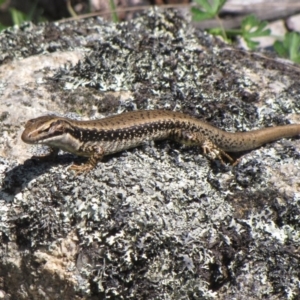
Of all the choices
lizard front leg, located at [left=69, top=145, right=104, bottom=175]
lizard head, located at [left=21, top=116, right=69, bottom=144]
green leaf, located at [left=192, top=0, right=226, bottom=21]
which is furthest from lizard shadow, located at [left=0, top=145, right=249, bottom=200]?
green leaf, located at [left=192, top=0, right=226, bottom=21]

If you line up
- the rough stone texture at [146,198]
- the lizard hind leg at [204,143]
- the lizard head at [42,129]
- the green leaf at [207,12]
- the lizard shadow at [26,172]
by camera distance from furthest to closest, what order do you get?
the green leaf at [207,12] → the lizard hind leg at [204,143] → the lizard shadow at [26,172] → the lizard head at [42,129] → the rough stone texture at [146,198]

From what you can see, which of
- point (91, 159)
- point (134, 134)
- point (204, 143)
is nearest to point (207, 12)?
point (204, 143)

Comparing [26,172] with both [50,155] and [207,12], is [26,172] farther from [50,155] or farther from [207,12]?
[207,12]

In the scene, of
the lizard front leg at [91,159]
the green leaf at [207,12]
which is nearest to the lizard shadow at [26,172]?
the lizard front leg at [91,159]

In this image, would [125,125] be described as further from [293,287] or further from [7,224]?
[293,287]

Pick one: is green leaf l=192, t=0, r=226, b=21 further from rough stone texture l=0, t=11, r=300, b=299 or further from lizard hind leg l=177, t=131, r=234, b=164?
lizard hind leg l=177, t=131, r=234, b=164

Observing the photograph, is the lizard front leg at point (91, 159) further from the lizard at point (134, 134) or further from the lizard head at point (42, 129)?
the lizard head at point (42, 129)

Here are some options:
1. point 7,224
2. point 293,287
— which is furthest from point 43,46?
point 293,287
